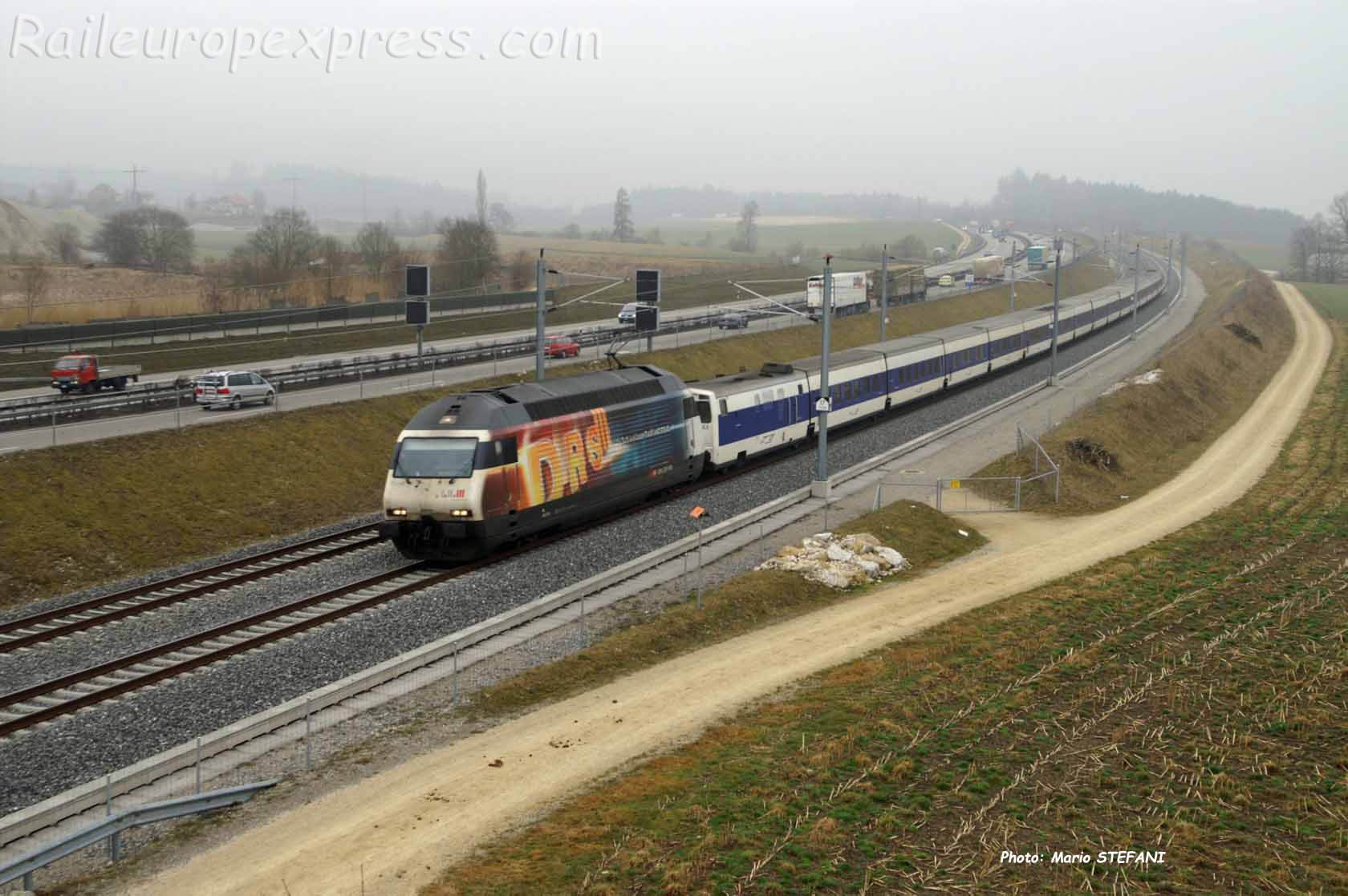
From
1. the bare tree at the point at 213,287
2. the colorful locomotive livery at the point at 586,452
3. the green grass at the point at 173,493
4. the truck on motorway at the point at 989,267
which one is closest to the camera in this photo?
the colorful locomotive livery at the point at 586,452

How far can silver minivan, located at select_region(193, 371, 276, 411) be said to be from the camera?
4028 centimetres

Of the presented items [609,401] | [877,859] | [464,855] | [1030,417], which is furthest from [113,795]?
[1030,417]

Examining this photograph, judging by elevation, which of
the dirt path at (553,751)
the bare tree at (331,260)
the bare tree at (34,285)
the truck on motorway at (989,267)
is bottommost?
the dirt path at (553,751)

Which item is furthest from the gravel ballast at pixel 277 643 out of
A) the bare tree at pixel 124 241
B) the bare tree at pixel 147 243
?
the bare tree at pixel 124 241

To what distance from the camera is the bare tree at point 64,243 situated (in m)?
107

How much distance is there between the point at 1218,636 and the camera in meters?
23.8

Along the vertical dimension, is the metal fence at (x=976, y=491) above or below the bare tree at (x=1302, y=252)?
below

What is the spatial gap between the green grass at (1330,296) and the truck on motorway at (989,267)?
113ft

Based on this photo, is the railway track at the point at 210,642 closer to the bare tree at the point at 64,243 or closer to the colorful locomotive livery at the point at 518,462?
the colorful locomotive livery at the point at 518,462

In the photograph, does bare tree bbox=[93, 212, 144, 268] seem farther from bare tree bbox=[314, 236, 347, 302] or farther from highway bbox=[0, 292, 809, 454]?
highway bbox=[0, 292, 809, 454]

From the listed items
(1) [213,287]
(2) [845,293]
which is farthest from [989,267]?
(1) [213,287]

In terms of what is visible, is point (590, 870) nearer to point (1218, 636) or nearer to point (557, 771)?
point (557, 771)

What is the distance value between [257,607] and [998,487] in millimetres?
25289

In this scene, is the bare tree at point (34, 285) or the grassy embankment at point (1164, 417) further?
the bare tree at point (34, 285)
